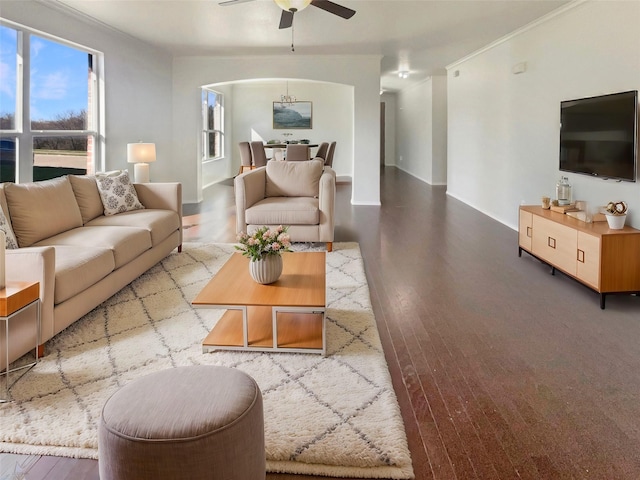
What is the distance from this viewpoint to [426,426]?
2.00m

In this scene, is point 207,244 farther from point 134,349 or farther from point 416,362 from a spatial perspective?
point 416,362

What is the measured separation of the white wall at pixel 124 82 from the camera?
4.80 meters

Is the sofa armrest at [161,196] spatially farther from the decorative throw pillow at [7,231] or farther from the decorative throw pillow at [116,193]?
the decorative throw pillow at [7,231]

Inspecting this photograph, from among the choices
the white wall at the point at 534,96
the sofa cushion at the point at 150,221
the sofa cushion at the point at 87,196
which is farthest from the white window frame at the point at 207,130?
the sofa cushion at the point at 87,196

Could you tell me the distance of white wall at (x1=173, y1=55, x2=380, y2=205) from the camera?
7.86 m

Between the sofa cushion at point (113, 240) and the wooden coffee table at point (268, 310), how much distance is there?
93 cm

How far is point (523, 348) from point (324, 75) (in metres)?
6.19

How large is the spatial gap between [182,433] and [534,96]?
5518mm

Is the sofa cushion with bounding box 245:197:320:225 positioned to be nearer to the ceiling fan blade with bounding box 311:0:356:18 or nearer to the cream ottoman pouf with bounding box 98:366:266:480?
the ceiling fan blade with bounding box 311:0:356:18

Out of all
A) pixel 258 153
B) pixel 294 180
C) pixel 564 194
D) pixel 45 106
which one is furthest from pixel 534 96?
pixel 258 153

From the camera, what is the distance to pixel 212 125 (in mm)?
11641

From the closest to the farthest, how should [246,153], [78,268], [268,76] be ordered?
[78,268]
[268,76]
[246,153]

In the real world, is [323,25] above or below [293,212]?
above

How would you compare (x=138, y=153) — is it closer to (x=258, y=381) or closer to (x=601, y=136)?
(x=258, y=381)
